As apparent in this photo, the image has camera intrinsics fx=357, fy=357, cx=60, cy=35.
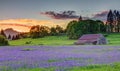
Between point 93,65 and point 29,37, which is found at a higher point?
point 93,65

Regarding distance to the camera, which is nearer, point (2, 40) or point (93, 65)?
point (93, 65)

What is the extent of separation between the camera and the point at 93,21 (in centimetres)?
14700

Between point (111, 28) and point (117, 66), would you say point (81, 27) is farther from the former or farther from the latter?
point (117, 66)

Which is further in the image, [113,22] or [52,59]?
[113,22]

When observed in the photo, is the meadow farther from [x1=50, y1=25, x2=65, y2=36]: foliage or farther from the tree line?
[x1=50, y1=25, x2=65, y2=36]: foliage

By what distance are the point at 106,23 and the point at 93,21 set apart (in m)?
28.4

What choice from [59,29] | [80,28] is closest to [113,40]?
[80,28]

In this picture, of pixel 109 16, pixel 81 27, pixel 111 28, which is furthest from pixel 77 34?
pixel 109 16

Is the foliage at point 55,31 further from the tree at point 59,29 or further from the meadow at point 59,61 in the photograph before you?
the meadow at point 59,61

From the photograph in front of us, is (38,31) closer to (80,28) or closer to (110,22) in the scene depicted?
(80,28)

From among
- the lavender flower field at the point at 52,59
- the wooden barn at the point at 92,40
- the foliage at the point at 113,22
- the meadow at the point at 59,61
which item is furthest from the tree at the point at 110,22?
the lavender flower field at the point at 52,59

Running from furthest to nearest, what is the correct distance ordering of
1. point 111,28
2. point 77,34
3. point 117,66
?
point 111,28
point 77,34
point 117,66

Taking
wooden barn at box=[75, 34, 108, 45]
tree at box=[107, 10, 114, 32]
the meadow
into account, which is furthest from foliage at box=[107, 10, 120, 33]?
the meadow

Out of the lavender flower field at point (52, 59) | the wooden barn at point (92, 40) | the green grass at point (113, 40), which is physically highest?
the lavender flower field at point (52, 59)
